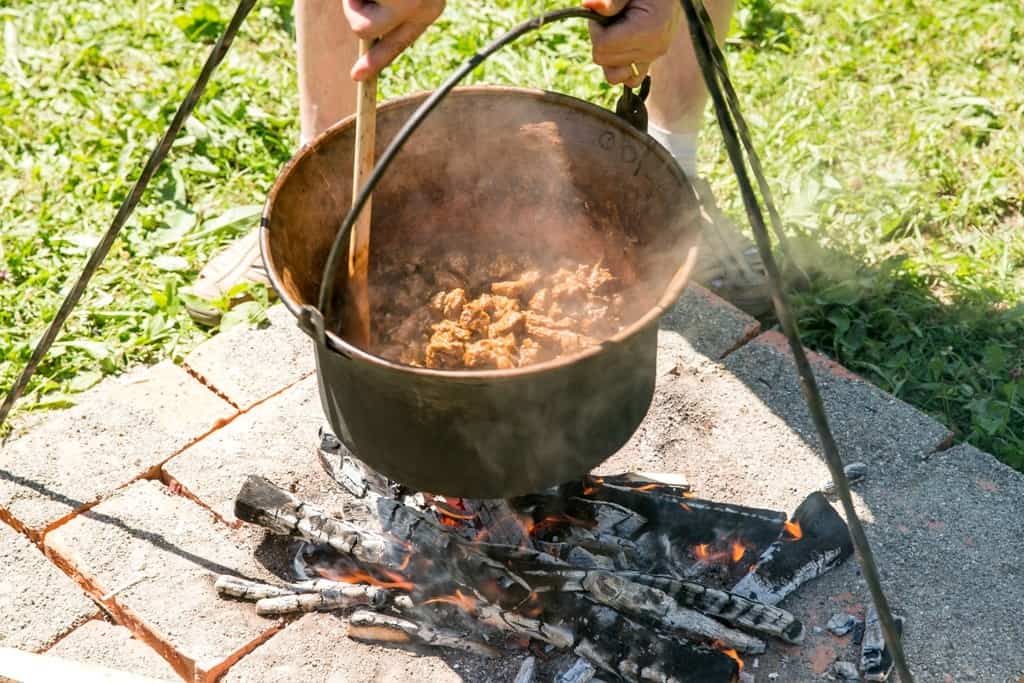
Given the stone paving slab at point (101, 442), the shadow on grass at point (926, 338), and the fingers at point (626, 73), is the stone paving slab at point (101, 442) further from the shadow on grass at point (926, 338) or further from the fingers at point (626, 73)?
the shadow on grass at point (926, 338)

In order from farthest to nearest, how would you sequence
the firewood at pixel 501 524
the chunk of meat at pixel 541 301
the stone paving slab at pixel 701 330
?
the stone paving slab at pixel 701 330 < the firewood at pixel 501 524 < the chunk of meat at pixel 541 301

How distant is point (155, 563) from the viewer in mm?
2684

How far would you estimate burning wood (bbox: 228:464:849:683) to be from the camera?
2484 mm

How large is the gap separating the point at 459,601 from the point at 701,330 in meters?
1.25

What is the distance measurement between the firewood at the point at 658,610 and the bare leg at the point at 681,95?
186 centimetres

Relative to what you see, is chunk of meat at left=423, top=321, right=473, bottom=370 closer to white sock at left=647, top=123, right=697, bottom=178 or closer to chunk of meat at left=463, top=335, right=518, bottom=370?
chunk of meat at left=463, top=335, right=518, bottom=370

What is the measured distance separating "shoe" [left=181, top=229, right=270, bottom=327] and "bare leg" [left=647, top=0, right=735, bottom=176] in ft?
4.89

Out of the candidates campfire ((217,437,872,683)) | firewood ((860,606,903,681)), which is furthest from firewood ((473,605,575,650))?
firewood ((860,606,903,681))

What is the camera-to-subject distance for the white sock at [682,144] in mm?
3835

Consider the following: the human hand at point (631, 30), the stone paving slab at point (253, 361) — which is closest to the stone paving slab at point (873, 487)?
the stone paving slab at point (253, 361)

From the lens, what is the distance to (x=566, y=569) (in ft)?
8.32

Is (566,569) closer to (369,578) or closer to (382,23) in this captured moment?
(369,578)

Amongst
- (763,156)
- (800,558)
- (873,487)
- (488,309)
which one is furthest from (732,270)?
(488,309)

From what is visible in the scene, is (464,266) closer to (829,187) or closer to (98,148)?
(829,187)
